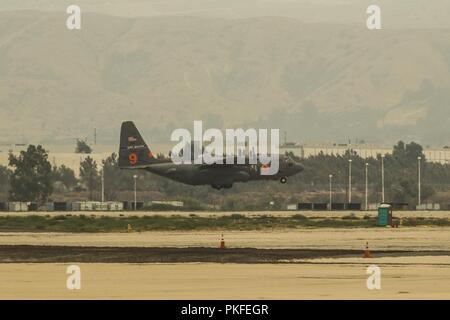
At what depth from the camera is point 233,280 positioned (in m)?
54.1

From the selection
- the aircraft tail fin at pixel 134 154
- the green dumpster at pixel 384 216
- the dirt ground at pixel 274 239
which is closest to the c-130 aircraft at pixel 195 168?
the aircraft tail fin at pixel 134 154

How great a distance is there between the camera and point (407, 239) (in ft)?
279

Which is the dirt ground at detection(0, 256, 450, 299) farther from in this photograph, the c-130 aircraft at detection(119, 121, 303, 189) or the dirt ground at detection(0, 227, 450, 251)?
the c-130 aircraft at detection(119, 121, 303, 189)

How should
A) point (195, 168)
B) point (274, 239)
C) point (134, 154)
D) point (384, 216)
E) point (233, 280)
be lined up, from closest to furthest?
1. point (233, 280)
2. point (274, 239)
3. point (384, 216)
4. point (195, 168)
5. point (134, 154)

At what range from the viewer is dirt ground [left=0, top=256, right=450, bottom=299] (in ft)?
161

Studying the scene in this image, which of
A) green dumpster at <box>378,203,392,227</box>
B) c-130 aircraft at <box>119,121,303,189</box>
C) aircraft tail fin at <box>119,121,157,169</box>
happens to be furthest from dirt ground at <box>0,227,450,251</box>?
aircraft tail fin at <box>119,121,157,169</box>

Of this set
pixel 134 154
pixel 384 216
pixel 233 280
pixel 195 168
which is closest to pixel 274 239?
pixel 384 216

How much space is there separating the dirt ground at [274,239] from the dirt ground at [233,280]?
14.6 meters

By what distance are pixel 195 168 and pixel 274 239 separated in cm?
8597

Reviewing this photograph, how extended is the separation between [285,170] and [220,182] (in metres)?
9.05

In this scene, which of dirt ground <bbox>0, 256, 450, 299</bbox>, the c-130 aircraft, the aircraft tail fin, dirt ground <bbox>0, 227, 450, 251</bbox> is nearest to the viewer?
dirt ground <bbox>0, 256, 450, 299</bbox>

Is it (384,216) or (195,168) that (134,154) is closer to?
(195,168)

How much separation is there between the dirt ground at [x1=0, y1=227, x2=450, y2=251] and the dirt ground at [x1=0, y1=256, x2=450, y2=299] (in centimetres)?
1460

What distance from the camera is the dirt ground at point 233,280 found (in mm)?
48938
